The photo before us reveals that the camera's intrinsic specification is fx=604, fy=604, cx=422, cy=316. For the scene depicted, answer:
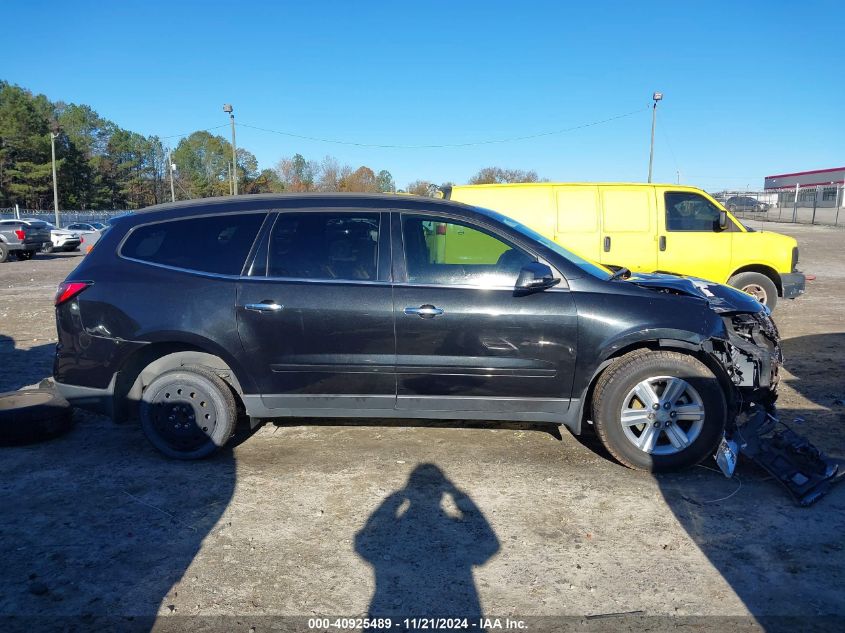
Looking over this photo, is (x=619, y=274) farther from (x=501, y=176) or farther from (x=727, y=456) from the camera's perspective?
(x=501, y=176)

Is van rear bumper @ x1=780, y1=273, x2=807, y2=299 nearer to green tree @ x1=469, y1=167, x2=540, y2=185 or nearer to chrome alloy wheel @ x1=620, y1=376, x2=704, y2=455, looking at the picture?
chrome alloy wheel @ x1=620, y1=376, x2=704, y2=455

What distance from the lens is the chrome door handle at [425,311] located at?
4.02 meters

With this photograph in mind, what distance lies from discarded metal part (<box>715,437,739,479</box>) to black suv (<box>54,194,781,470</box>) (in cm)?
8

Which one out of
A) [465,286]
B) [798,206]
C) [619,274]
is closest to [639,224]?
[619,274]

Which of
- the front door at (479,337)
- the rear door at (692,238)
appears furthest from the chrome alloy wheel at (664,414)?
the rear door at (692,238)

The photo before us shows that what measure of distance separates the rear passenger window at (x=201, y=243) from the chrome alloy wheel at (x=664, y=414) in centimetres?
285

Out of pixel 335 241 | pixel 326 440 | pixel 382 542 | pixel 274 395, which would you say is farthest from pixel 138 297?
pixel 382 542

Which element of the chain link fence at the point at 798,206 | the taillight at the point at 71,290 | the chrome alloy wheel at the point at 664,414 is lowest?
the chrome alloy wheel at the point at 664,414

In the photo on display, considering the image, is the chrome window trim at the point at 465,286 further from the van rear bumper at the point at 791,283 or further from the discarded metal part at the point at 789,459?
the van rear bumper at the point at 791,283

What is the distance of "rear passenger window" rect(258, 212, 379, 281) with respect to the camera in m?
4.20

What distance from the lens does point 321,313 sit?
161 inches

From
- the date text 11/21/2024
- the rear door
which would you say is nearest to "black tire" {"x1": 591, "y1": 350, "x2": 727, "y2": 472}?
the date text 11/21/2024

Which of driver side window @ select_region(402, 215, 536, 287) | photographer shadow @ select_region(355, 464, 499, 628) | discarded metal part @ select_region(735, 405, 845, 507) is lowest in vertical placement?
photographer shadow @ select_region(355, 464, 499, 628)

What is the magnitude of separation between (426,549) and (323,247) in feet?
7.04
